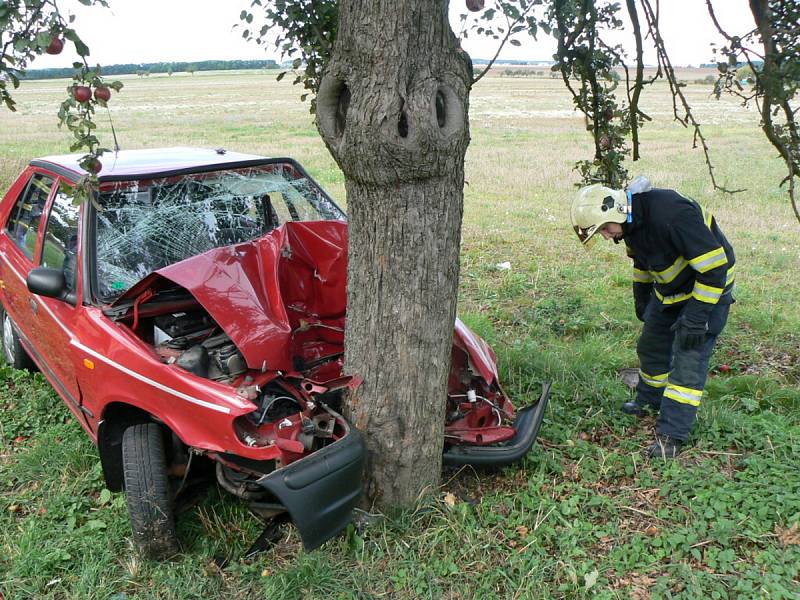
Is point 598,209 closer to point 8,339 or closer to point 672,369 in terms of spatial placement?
point 672,369

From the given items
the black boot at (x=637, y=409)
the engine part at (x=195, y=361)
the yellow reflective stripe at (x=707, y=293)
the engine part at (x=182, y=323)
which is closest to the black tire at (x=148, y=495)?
the engine part at (x=195, y=361)

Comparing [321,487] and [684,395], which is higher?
[321,487]

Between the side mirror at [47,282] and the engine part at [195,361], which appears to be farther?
the side mirror at [47,282]

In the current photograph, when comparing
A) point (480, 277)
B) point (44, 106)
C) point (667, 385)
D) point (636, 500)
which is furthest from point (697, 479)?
point (44, 106)

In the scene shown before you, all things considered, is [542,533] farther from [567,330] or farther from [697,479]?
[567,330]

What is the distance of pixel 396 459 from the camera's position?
10.6 ft

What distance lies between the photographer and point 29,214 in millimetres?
4543

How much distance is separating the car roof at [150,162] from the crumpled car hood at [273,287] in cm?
81

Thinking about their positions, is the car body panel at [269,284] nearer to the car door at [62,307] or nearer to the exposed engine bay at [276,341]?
the exposed engine bay at [276,341]

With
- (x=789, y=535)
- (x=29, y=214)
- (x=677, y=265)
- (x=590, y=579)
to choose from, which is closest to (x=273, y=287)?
(x=590, y=579)

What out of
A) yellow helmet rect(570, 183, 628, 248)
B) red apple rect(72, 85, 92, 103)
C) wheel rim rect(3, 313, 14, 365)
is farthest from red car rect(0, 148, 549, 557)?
yellow helmet rect(570, 183, 628, 248)

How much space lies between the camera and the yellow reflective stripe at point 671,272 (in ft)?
13.0

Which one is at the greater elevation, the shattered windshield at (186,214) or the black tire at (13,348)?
the shattered windshield at (186,214)

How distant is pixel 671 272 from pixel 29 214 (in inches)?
158
